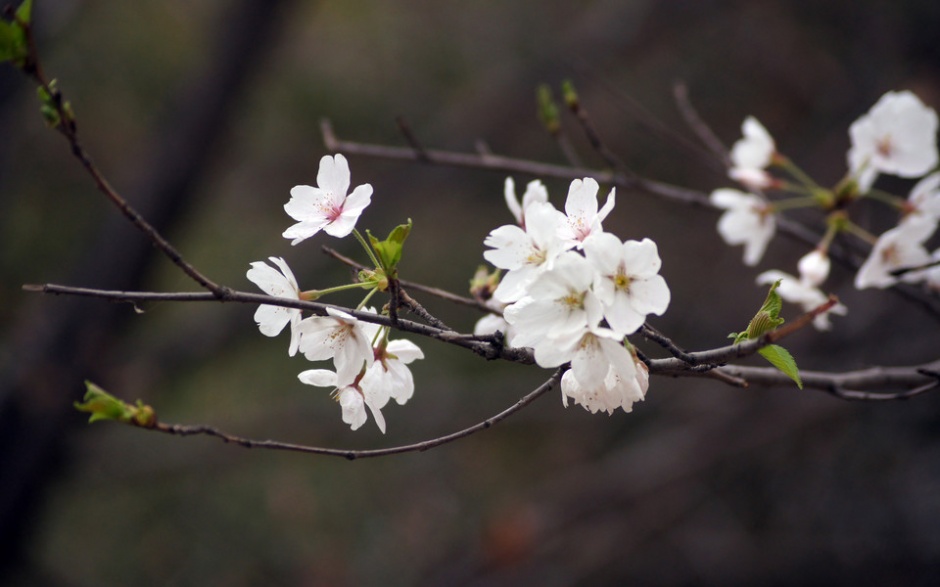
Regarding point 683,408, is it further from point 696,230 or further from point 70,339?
point 70,339

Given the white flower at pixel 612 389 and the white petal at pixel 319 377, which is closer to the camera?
the white flower at pixel 612 389

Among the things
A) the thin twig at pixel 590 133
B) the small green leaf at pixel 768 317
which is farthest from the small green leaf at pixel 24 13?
the thin twig at pixel 590 133

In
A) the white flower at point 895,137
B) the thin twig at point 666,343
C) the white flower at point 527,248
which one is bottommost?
the thin twig at point 666,343

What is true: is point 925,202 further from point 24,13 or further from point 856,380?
point 24,13

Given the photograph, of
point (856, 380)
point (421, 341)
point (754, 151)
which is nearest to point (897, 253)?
point (856, 380)

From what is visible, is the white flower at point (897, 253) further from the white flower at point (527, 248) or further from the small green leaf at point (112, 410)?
the small green leaf at point (112, 410)
